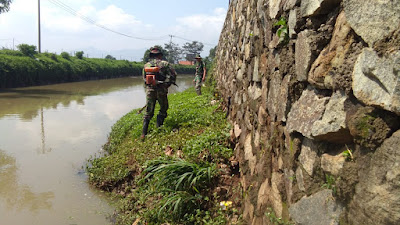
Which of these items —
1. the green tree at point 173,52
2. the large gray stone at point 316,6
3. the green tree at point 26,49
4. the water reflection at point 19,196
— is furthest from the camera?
the green tree at point 173,52

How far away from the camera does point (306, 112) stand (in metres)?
1.80

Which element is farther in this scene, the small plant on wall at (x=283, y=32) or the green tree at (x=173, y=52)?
the green tree at (x=173, y=52)

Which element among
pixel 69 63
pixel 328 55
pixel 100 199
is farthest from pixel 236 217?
pixel 69 63

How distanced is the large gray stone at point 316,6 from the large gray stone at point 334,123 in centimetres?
44

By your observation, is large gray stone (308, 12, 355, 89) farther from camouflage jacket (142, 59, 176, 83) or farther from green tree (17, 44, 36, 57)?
green tree (17, 44, 36, 57)

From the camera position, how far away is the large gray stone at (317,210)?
1.47 meters

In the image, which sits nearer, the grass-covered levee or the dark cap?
the grass-covered levee

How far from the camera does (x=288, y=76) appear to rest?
2.13 metres

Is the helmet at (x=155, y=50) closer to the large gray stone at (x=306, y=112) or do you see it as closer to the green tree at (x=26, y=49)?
the large gray stone at (x=306, y=112)

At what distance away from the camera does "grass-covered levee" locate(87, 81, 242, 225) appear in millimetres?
3355

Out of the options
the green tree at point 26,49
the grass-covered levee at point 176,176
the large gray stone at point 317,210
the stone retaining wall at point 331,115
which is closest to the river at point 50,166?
the grass-covered levee at point 176,176

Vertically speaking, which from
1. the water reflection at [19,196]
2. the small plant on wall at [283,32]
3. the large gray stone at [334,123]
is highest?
the small plant on wall at [283,32]

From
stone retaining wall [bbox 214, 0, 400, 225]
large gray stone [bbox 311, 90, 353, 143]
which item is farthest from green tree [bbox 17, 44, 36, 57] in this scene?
large gray stone [bbox 311, 90, 353, 143]

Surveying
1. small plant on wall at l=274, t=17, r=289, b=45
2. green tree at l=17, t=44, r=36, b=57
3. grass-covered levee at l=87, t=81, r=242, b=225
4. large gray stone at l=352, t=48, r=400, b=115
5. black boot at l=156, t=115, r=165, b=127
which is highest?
green tree at l=17, t=44, r=36, b=57
